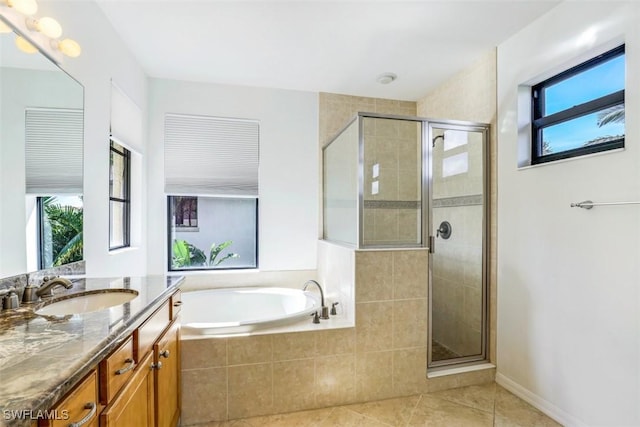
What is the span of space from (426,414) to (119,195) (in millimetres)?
2869

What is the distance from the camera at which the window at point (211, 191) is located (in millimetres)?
3111

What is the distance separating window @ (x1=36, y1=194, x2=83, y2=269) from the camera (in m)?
1.40

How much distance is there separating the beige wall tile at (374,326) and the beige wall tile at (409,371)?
138 mm

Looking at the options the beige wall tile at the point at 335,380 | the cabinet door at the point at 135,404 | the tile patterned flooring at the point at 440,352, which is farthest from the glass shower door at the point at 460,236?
the cabinet door at the point at 135,404

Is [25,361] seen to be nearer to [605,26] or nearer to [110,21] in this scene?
[110,21]

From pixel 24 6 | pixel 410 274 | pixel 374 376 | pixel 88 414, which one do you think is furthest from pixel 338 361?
pixel 24 6

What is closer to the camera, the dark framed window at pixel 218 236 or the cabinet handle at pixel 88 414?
the cabinet handle at pixel 88 414

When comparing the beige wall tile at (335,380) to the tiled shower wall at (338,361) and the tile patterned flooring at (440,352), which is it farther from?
the tile patterned flooring at (440,352)

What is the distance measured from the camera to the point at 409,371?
2.28 meters

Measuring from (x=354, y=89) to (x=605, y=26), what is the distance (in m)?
1.99

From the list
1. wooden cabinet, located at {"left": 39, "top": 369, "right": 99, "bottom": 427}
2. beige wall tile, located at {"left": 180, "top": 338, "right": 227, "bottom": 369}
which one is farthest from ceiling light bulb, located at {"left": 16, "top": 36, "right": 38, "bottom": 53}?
beige wall tile, located at {"left": 180, "top": 338, "right": 227, "bottom": 369}

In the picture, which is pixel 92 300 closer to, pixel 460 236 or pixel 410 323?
pixel 410 323

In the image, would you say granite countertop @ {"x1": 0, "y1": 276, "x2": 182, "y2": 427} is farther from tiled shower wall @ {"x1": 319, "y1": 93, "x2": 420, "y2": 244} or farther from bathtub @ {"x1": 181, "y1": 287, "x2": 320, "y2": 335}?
bathtub @ {"x1": 181, "y1": 287, "x2": 320, "y2": 335}

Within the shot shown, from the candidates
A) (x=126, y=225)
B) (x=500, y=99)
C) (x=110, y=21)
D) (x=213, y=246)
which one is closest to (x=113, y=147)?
(x=126, y=225)
